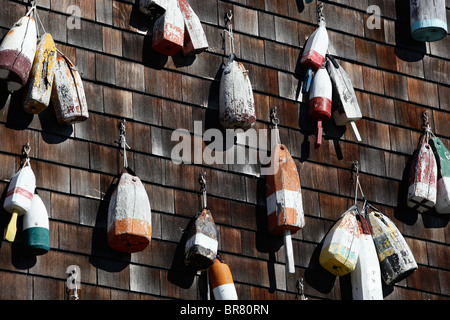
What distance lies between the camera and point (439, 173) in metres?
11.4

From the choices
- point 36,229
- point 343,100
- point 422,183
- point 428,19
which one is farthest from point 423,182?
point 36,229

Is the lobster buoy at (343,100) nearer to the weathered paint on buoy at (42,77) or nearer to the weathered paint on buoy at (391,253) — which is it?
the weathered paint on buoy at (391,253)

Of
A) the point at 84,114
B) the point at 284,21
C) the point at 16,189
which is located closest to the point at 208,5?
the point at 284,21

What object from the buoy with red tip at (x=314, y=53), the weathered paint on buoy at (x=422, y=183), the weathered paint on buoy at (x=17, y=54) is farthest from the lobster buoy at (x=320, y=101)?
the weathered paint on buoy at (x=17, y=54)

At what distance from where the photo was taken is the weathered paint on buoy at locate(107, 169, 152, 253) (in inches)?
386

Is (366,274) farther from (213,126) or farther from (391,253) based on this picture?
(213,126)

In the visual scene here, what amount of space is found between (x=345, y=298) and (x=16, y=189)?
271 centimetres

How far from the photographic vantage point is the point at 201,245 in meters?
10.0

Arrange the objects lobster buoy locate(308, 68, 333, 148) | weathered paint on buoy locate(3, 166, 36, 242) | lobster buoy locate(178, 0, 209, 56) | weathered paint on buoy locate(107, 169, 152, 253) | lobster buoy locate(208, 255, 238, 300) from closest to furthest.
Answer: weathered paint on buoy locate(3, 166, 36, 242)
weathered paint on buoy locate(107, 169, 152, 253)
lobster buoy locate(208, 255, 238, 300)
lobster buoy locate(178, 0, 209, 56)
lobster buoy locate(308, 68, 333, 148)

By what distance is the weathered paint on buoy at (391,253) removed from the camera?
10781 mm

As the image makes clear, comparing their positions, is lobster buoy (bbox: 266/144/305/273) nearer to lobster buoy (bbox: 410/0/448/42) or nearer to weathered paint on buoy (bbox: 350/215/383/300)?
weathered paint on buoy (bbox: 350/215/383/300)

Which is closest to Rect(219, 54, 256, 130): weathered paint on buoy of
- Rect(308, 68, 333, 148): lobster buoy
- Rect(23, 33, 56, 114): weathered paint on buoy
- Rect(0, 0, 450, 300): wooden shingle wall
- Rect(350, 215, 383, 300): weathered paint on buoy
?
Rect(0, 0, 450, 300): wooden shingle wall

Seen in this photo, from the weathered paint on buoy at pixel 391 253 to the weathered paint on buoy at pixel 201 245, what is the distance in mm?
1418
